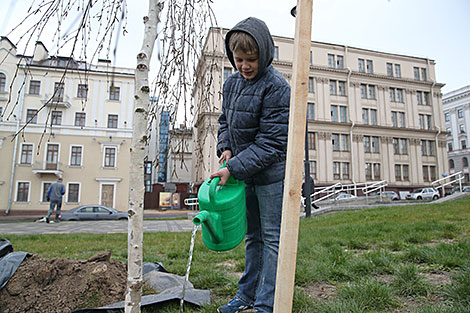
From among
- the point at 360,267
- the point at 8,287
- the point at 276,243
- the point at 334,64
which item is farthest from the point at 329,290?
the point at 334,64

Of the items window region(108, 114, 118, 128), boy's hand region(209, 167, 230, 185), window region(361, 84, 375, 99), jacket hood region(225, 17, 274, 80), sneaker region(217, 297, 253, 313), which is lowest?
sneaker region(217, 297, 253, 313)

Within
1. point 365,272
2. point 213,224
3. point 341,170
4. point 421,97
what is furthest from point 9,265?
point 421,97

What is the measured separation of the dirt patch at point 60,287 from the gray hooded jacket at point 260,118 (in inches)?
49.3

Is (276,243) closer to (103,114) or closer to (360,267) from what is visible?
(360,267)

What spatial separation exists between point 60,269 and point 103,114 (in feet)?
76.0

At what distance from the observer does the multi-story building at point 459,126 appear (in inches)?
1710

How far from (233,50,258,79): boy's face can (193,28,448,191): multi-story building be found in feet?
79.8

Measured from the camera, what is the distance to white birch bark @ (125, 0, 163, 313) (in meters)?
1.36

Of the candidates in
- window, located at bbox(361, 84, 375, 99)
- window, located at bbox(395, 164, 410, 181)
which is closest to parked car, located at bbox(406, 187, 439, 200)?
window, located at bbox(395, 164, 410, 181)

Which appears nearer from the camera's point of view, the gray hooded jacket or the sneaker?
the gray hooded jacket

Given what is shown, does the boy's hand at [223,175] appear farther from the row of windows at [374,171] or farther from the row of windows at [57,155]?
the row of windows at [374,171]

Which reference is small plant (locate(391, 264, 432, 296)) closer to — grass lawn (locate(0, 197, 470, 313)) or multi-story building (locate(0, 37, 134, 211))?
grass lawn (locate(0, 197, 470, 313))

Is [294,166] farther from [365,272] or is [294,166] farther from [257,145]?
[365,272]

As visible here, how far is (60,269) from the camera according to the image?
2.18 metres
